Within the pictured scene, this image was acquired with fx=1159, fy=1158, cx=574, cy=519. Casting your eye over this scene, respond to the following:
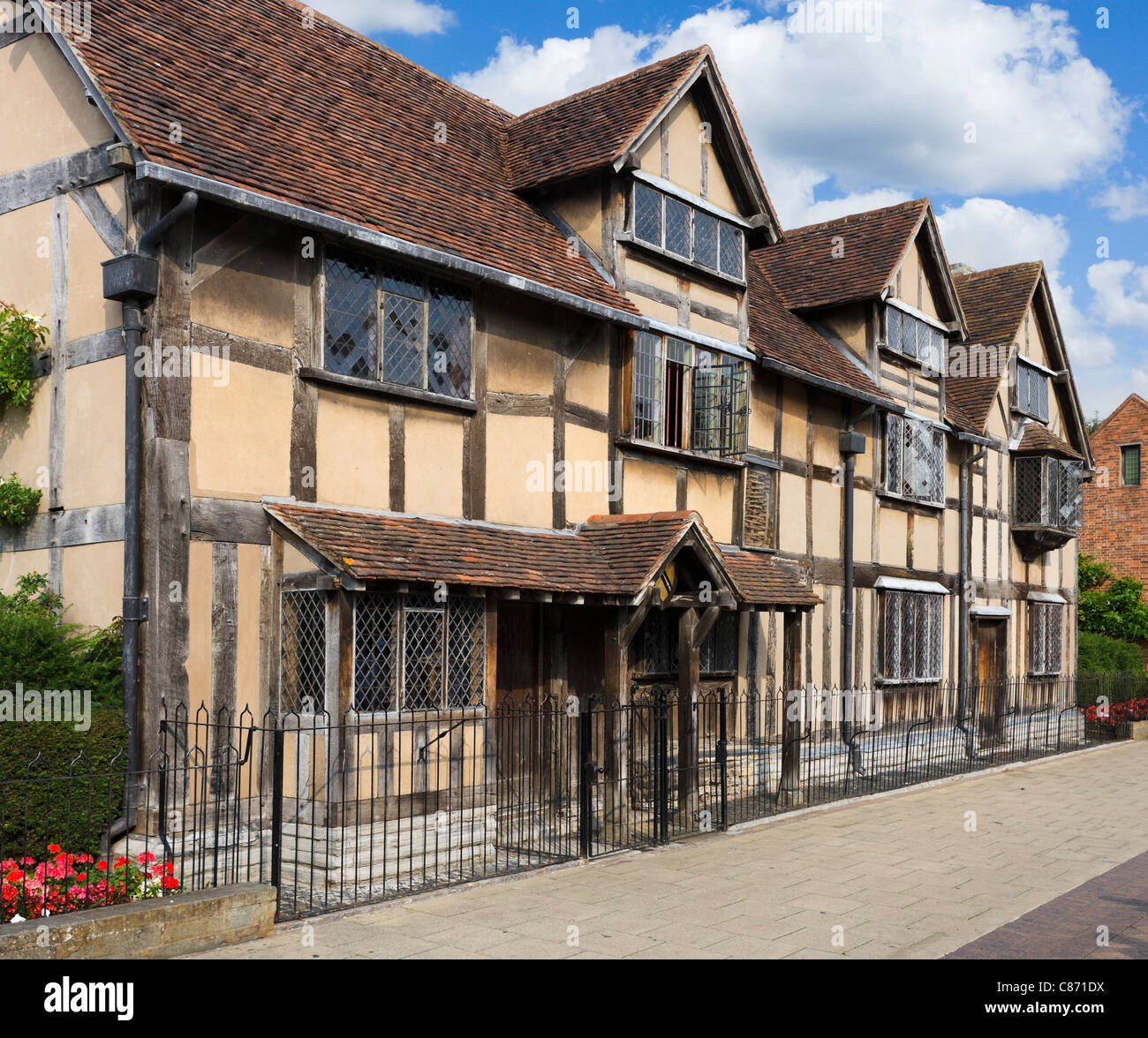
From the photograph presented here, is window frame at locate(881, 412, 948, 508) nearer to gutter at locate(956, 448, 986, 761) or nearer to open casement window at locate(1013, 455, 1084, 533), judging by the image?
gutter at locate(956, 448, 986, 761)

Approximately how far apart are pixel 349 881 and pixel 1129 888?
6.68 m

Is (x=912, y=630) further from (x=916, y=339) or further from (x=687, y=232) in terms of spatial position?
(x=687, y=232)

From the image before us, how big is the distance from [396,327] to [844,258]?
1185 cm

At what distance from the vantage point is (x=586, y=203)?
1448 centimetres

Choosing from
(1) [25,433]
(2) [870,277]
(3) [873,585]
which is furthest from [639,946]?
(2) [870,277]

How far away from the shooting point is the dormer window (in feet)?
47.8

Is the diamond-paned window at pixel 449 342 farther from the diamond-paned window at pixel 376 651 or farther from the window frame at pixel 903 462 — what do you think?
the window frame at pixel 903 462

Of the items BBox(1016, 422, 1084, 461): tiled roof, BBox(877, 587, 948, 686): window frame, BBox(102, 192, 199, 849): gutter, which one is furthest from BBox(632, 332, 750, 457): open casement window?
BBox(1016, 422, 1084, 461): tiled roof

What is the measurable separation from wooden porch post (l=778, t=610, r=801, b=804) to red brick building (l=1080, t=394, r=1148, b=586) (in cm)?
2169

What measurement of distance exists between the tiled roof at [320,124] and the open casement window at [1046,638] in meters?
15.7

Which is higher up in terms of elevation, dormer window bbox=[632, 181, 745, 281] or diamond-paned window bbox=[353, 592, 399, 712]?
dormer window bbox=[632, 181, 745, 281]

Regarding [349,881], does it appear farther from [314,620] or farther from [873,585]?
[873,585]

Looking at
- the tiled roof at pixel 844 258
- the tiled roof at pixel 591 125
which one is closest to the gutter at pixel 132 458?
the tiled roof at pixel 591 125
